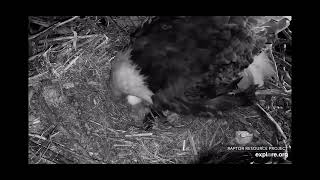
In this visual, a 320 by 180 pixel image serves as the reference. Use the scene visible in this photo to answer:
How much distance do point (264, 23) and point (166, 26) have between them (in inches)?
27.0

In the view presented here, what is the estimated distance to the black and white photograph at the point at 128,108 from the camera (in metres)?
2.72

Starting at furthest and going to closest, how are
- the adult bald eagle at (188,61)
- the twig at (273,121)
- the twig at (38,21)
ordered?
the twig at (273,121)
the twig at (38,21)
the adult bald eagle at (188,61)

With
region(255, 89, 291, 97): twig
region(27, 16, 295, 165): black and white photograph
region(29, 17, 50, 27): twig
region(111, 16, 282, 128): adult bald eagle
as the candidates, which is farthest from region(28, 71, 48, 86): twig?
region(255, 89, 291, 97): twig

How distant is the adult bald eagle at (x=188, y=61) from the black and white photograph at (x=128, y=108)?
0.10 feet

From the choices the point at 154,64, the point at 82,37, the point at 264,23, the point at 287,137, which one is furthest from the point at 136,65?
the point at 287,137

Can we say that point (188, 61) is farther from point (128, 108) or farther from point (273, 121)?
point (273, 121)

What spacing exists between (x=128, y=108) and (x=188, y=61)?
630 millimetres

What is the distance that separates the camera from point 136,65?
2.55 meters

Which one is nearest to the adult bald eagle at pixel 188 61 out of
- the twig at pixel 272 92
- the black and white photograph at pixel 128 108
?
the black and white photograph at pixel 128 108

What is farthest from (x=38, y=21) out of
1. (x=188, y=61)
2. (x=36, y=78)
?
(x=188, y=61)

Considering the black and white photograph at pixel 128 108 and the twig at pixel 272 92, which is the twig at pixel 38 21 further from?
the twig at pixel 272 92

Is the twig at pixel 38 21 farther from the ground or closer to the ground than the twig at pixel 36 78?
farther from the ground

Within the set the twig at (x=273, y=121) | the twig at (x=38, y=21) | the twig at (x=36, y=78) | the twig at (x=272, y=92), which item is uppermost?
the twig at (x=38, y=21)

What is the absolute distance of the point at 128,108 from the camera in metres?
2.84
